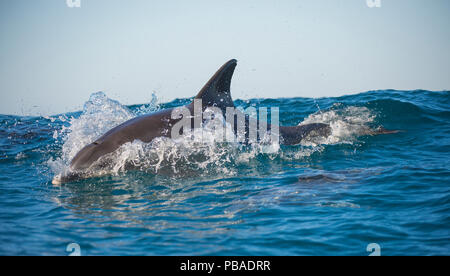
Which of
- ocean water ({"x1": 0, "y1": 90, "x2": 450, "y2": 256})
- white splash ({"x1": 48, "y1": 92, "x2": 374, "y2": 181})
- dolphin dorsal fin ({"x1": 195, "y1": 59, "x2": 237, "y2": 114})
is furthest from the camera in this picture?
dolphin dorsal fin ({"x1": 195, "y1": 59, "x2": 237, "y2": 114})

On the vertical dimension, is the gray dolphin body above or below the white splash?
above

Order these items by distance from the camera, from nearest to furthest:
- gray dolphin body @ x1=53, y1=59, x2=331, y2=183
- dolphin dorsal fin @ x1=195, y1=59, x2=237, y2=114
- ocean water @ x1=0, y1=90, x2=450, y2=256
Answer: ocean water @ x1=0, y1=90, x2=450, y2=256, gray dolphin body @ x1=53, y1=59, x2=331, y2=183, dolphin dorsal fin @ x1=195, y1=59, x2=237, y2=114

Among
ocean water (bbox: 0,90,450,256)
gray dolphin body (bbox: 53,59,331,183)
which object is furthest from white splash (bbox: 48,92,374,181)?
gray dolphin body (bbox: 53,59,331,183)

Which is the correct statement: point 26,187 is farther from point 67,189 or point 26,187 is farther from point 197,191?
point 197,191

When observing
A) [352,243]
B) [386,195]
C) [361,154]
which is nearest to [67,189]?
[352,243]

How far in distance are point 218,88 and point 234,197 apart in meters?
4.20

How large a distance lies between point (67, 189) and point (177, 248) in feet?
14.6

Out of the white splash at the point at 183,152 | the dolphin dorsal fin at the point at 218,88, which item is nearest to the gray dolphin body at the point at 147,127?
the dolphin dorsal fin at the point at 218,88

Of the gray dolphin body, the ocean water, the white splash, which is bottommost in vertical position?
the ocean water

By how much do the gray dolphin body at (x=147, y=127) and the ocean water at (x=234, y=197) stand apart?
10.7 inches

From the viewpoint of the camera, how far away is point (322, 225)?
6.55 m

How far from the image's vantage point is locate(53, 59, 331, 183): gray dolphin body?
9.80 m

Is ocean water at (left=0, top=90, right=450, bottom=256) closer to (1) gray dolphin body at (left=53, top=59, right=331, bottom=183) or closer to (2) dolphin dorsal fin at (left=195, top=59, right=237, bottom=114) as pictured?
(1) gray dolphin body at (left=53, top=59, right=331, bottom=183)
